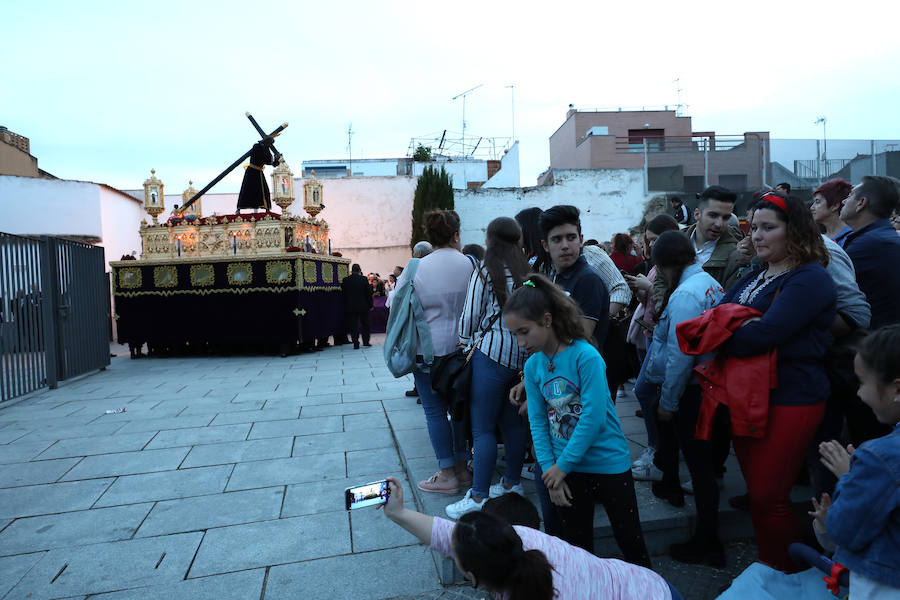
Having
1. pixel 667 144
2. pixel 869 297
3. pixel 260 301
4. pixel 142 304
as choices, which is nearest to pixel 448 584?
pixel 869 297

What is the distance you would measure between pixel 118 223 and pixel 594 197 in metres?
17.1

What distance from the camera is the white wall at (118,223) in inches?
742

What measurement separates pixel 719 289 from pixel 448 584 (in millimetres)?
2082

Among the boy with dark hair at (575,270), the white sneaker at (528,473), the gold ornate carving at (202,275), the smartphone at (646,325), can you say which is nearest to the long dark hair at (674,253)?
the boy with dark hair at (575,270)

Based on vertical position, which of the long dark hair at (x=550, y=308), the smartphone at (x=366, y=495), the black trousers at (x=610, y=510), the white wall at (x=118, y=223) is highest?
the white wall at (x=118, y=223)

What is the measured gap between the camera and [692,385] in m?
2.93

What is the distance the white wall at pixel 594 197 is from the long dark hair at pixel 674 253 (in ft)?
58.1

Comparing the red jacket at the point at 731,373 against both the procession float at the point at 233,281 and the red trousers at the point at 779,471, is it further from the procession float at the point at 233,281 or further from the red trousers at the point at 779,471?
the procession float at the point at 233,281

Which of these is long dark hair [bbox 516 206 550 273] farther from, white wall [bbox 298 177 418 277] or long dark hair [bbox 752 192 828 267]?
white wall [bbox 298 177 418 277]

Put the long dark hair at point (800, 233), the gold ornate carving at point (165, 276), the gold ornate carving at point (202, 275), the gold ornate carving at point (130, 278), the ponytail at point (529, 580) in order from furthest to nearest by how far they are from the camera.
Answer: the gold ornate carving at point (130, 278)
the gold ornate carving at point (165, 276)
the gold ornate carving at point (202, 275)
the long dark hair at point (800, 233)
the ponytail at point (529, 580)

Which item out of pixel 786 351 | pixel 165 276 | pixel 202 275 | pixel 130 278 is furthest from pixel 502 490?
pixel 130 278

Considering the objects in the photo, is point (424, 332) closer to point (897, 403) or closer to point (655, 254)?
point (655, 254)

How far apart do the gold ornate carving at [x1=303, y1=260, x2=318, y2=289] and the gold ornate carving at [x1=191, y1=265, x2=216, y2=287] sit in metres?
1.94

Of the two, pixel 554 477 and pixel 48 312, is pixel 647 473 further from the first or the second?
pixel 48 312
